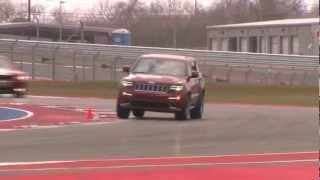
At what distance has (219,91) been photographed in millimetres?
46125

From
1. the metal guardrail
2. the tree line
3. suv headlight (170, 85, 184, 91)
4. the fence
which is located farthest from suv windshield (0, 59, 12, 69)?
the tree line

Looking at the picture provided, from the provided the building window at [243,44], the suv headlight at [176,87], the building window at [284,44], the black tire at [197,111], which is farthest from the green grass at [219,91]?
the building window at [243,44]

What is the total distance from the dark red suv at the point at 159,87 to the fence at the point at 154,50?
3290 cm

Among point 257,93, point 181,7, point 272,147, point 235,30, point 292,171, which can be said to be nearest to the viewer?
point 292,171

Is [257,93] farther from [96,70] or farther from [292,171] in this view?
[292,171]

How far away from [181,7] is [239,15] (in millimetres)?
9616

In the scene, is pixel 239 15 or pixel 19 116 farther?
pixel 239 15

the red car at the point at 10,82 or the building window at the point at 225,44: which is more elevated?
the red car at the point at 10,82

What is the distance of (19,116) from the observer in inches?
885

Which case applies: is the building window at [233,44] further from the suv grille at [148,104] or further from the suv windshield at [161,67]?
the suv grille at [148,104]

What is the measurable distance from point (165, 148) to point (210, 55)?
48086 mm

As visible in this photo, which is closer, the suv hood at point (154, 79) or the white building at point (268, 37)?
the suv hood at point (154, 79)

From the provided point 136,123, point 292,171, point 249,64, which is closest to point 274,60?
point 249,64

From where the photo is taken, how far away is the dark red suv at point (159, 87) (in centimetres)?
2088
